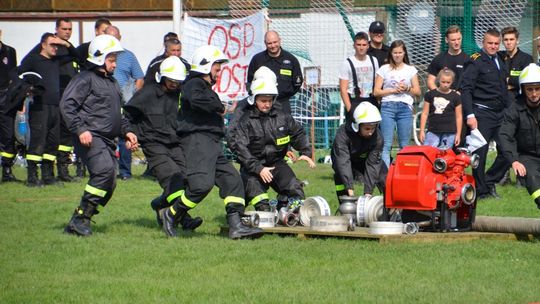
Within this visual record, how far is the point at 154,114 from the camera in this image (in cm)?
1201

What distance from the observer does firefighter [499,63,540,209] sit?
10930 millimetres

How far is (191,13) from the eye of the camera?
71.2ft

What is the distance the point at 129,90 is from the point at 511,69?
262 inches

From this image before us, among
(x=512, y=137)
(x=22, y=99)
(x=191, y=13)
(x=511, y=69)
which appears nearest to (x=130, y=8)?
(x=191, y=13)

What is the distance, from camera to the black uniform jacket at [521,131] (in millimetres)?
10961

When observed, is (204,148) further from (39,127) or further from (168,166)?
(39,127)

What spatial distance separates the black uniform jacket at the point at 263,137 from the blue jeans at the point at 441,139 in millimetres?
3071

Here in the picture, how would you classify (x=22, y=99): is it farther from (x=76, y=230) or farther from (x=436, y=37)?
(x=436, y=37)

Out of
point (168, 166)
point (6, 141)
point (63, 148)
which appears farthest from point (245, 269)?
point (6, 141)

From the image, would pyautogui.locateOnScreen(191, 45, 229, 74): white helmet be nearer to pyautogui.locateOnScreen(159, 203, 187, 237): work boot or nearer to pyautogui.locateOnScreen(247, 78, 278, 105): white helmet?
pyautogui.locateOnScreen(247, 78, 278, 105): white helmet

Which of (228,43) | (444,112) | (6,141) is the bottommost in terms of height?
(6,141)

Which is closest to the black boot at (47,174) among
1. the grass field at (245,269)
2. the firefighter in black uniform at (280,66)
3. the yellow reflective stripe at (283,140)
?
the firefighter in black uniform at (280,66)

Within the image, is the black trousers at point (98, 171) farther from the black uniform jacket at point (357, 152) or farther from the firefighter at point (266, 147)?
the black uniform jacket at point (357, 152)

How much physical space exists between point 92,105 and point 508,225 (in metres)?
4.32
